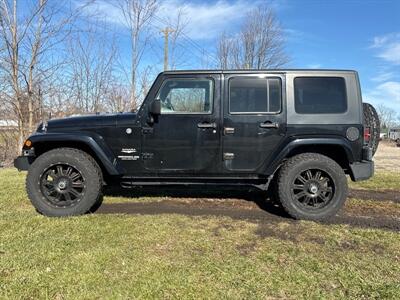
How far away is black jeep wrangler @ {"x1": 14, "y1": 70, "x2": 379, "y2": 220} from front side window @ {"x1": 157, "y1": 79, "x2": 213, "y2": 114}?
14 mm

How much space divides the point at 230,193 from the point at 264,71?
8.03ft

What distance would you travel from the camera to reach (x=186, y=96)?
5.40 m

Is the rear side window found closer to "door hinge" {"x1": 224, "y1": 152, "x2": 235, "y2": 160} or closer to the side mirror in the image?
"door hinge" {"x1": 224, "y1": 152, "x2": 235, "y2": 160}

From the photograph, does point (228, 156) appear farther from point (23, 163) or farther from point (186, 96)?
point (23, 163)

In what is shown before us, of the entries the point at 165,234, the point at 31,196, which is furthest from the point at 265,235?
the point at 31,196

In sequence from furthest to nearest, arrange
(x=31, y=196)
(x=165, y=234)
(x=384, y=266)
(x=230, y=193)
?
(x=230, y=193) → (x=31, y=196) → (x=165, y=234) → (x=384, y=266)

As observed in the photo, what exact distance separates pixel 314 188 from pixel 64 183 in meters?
3.40

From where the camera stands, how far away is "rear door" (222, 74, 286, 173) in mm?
5238

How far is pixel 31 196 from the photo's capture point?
5227mm

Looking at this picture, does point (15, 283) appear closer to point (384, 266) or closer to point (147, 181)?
point (147, 181)

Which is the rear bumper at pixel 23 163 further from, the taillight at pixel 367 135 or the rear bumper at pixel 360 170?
the taillight at pixel 367 135

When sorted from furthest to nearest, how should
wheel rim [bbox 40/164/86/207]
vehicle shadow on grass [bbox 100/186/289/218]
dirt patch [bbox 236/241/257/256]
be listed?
vehicle shadow on grass [bbox 100/186/289/218] < wheel rim [bbox 40/164/86/207] < dirt patch [bbox 236/241/257/256]

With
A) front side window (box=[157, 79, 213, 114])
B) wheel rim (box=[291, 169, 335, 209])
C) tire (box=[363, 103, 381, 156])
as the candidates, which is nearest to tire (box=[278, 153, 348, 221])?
wheel rim (box=[291, 169, 335, 209])

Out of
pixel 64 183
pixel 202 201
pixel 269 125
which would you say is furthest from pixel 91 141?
pixel 269 125
